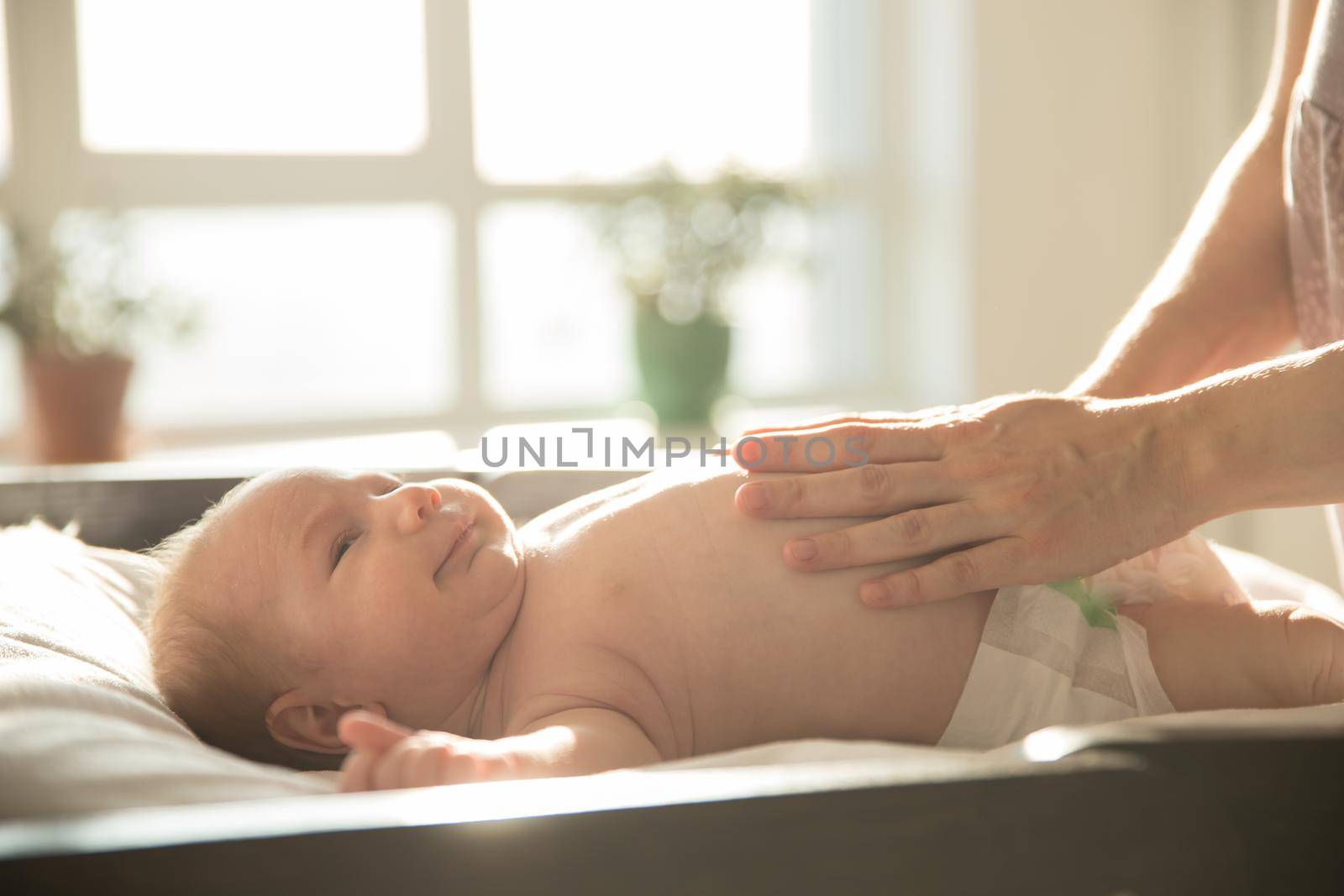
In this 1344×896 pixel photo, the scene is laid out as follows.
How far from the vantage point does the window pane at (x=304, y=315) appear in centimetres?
272

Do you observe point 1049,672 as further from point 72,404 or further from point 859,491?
point 72,404

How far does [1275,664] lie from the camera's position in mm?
868

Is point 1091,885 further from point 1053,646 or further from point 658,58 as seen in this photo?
point 658,58

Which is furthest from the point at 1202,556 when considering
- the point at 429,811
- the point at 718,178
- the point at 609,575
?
the point at 718,178

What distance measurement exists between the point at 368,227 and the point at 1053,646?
2365mm

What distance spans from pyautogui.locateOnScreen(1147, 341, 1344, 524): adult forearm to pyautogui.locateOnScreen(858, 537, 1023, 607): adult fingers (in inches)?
5.6

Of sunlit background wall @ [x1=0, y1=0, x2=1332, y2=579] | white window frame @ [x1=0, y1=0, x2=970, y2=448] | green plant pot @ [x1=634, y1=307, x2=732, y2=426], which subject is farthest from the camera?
green plant pot @ [x1=634, y1=307, x2=732, y2=426]

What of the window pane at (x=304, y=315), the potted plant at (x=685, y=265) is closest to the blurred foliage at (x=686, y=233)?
the potted plant at (x=685, y=265)

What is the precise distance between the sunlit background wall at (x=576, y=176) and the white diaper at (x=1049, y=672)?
6.63 ft

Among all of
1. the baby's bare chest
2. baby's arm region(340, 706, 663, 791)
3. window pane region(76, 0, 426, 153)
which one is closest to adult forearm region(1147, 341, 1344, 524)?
the baby's bare chest

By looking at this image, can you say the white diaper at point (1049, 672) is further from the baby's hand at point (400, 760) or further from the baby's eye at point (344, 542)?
the baby's eye at point (344, 542)

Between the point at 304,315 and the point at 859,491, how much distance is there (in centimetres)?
227

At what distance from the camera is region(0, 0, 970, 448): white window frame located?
8.11 feet

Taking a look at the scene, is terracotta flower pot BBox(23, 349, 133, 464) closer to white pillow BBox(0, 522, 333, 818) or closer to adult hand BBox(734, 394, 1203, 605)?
white pillow BBox(0, 522, 333, 818)
